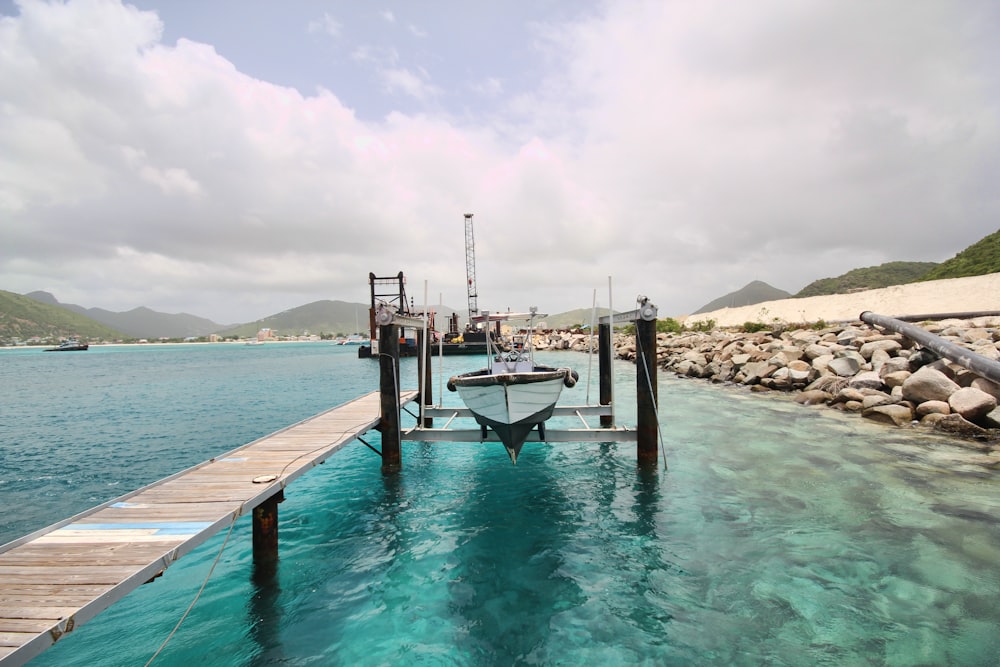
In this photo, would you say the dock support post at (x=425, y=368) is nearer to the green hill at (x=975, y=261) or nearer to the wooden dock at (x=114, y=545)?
the wooden dock at (x=114, y=545)

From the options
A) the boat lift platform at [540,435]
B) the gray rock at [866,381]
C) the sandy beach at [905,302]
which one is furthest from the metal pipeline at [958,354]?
the sandy beach at [905,302]

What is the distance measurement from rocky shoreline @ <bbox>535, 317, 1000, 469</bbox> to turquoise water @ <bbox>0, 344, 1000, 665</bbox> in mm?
1281

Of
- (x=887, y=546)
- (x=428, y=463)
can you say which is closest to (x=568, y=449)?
(x=428, y=463)

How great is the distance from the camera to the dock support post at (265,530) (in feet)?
20.5

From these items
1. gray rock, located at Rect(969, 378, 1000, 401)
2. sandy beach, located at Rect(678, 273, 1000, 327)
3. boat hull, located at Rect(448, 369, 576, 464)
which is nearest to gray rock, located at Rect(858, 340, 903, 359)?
gray rock, located at Rect(969, 378, 1000, 401)

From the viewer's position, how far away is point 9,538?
8734 mm

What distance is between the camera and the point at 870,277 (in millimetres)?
100312

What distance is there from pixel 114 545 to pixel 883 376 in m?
20.6

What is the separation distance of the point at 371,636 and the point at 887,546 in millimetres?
7529

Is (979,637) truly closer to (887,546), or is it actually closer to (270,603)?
(887,546)

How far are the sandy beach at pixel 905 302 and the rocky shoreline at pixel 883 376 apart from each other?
17.8 m

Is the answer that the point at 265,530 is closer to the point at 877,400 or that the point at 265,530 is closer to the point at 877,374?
the point at 877,400

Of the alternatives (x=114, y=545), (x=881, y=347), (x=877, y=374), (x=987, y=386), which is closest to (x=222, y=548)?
(x=114, y=545)

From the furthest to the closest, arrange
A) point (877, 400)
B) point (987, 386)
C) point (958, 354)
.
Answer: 1. point (877, 400)
2. point (958, 354)
3. point (987, 386)
